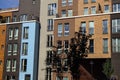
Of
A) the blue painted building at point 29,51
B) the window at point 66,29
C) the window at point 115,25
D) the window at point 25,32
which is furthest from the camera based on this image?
the window at point 25,32

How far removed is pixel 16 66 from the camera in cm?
6444

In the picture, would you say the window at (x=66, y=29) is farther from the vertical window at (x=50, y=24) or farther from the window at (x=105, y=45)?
the window at (x=105, y=45)

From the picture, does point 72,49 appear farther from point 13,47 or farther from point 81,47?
point 13,47

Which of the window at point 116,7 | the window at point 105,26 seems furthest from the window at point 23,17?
the window at point 105,26

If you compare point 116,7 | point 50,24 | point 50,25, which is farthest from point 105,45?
point 50,24

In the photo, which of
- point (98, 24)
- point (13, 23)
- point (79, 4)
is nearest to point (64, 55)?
point (98, 24)

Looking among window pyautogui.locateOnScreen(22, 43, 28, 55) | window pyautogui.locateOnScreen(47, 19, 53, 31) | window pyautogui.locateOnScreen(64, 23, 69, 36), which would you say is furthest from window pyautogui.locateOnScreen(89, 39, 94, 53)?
window pyautogui.locateOnScreen(22, 43, 28, 55)

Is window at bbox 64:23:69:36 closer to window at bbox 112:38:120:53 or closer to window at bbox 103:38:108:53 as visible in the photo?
window at bbox 103:38:108:53

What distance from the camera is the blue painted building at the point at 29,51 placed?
A: 62.9 metres

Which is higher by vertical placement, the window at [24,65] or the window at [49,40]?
the window at [49,40]

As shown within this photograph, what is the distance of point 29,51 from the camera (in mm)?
63656

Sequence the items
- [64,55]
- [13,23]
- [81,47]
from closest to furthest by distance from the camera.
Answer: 1. [81,47]
2. [64,55]
3. [13,23]

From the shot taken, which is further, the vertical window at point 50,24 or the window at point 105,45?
the vertical window at point 50,24

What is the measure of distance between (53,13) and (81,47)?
1924 cm
